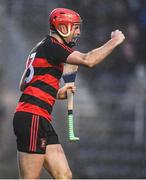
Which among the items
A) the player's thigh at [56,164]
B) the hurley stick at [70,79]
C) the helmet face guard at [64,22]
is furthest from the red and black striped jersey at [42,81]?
the hurley stick at [70,79]

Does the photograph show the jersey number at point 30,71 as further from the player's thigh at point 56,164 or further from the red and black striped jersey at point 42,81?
the player's thigh at point 56,164

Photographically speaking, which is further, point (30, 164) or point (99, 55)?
point (30, 164)

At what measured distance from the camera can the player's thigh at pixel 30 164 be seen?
643cm

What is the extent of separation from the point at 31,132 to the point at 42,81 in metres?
0.42

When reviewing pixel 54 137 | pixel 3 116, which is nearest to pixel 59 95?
pixel 54 137

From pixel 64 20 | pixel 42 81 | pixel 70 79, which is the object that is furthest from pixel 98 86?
pixel 42 81

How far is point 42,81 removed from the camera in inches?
257

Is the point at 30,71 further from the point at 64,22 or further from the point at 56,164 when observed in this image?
the point at 56,164

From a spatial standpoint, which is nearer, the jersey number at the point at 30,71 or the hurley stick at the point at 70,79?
the jersey number at the point at 30,71

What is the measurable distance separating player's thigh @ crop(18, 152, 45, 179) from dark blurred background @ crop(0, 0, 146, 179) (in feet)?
12.5

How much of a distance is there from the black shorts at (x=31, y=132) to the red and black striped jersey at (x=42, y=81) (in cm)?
5

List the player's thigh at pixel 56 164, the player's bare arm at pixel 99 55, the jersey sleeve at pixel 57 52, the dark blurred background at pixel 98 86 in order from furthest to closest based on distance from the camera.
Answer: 1. the dark blurred background at pixel 98 86
2. the player's thigh at pixel 56 164
3. the jersey sleeve at pixel 57 52
4. the player's bare arm at pixel 99 55

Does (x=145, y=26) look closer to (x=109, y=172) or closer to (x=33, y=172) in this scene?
(x=109, y=172)

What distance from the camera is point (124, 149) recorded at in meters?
10.5
